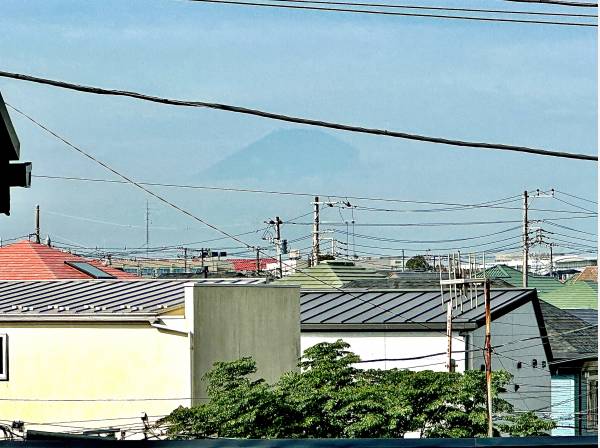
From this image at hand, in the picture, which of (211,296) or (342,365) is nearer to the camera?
(342,365)

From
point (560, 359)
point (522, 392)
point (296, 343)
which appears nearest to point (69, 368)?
point (296, 343)

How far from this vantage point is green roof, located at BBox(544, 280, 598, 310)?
55.5 meters

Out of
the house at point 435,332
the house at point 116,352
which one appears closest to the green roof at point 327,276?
the house at point 435,332

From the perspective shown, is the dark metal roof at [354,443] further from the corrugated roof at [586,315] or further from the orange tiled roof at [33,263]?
the orange tiled roof at [33,263]

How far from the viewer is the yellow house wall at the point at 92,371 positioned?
795 inches

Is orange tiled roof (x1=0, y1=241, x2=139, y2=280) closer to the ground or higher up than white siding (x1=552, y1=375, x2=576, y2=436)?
higher up

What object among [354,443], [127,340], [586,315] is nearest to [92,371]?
[127,340]

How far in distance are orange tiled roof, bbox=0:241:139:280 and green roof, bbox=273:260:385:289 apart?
766 cm

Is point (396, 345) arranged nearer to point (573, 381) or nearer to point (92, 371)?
point (573, 381)

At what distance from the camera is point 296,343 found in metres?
22.8

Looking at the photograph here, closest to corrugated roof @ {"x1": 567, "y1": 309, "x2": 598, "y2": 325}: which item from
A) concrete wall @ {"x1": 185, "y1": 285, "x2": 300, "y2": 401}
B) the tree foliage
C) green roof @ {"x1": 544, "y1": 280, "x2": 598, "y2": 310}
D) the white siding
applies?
the white siding

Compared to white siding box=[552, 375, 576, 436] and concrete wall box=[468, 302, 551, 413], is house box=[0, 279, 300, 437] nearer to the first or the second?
concrete wall box=[468, 302, 551, 413]

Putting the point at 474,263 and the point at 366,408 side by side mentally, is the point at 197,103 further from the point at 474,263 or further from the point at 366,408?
the point at 474,263

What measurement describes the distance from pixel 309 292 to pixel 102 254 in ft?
174
